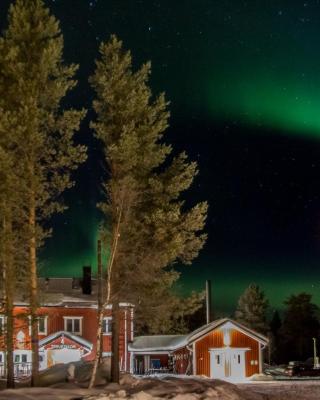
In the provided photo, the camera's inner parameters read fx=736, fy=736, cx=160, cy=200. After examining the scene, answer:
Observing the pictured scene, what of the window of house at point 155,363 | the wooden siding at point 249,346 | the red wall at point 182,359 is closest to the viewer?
the wooden siding at point 249,346

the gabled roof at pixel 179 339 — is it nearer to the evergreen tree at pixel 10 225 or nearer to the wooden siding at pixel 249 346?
the wooden siding at pixel 249 346

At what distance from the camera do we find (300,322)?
121625 mm

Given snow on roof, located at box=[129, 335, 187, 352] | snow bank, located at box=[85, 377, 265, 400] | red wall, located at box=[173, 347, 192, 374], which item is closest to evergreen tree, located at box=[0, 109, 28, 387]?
snow bank, located at box=[85, 377, 265, 400]

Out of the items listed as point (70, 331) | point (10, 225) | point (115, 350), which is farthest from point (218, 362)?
point (10, 225)

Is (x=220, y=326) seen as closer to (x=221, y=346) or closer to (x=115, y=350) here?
(x=221, y=346)

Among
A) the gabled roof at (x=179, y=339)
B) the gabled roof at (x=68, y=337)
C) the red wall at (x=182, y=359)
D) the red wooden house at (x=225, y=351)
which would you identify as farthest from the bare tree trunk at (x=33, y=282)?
the red wall at (x=182, y=359)

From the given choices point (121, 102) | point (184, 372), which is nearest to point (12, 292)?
point (121, 102)

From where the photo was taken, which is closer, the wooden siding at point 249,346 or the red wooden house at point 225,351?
the red wooden house at point 225,351

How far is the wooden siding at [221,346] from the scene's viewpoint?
63594 mm

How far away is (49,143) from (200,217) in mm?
6971

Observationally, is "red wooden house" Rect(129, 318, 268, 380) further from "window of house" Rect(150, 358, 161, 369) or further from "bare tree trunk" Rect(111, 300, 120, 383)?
"bare tree trunk" Rect(111, 300, 120, 383)

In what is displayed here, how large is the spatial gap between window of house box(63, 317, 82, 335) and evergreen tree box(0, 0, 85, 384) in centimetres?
3299

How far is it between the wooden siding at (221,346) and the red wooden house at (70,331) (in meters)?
6.30

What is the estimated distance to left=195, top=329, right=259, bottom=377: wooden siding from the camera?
63.6 metres
